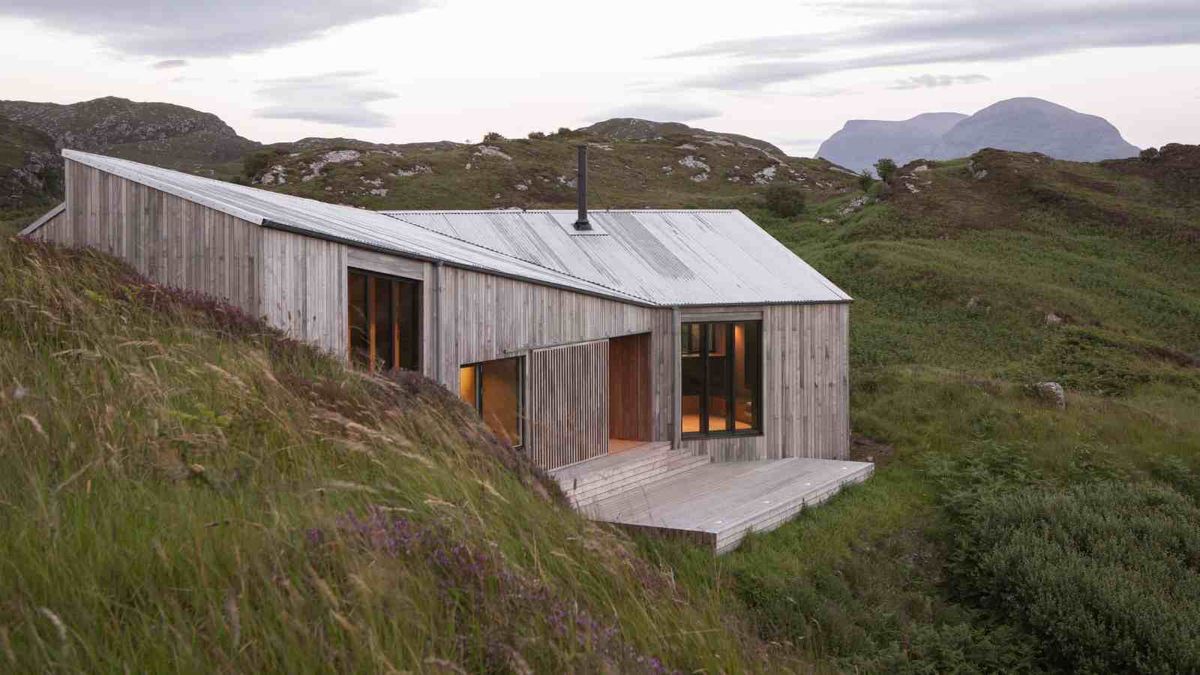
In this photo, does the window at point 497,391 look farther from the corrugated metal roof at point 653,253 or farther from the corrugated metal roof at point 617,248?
the corrugated metal roof at point 653,253

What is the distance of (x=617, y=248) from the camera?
1630 centimetres

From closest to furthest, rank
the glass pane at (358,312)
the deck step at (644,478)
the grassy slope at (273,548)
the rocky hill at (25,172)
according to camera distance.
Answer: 1. the grassy slope at (273,548)
2. the glass pane at (358,312)
3. the deck step at (644,478)
4. the rocky hill at (25,172)

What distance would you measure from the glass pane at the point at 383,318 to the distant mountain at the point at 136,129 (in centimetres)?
8382

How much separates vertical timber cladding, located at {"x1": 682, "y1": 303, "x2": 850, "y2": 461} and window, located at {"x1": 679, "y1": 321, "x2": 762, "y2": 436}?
0.52 ft

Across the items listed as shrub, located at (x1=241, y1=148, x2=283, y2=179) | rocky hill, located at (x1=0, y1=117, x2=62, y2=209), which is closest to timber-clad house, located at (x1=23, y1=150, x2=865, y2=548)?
shrub, located at (x1=241, y1=148, x2=283, y2=179)

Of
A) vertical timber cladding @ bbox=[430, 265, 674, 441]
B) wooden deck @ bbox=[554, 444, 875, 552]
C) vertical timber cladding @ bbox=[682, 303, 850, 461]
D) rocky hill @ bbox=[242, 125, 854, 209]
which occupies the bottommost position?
wooden deck @ bbox=[554, 444, 875, 552]

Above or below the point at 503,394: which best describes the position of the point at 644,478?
below

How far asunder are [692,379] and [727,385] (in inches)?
22.0

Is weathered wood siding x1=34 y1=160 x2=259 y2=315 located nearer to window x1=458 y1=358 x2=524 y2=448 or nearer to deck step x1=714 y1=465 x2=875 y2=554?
window x1=458 y1=358 x2=524 y2=448

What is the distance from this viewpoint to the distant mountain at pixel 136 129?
94.0 m

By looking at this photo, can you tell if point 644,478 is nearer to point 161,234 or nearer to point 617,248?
point 617,248

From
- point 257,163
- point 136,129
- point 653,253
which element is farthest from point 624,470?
point 136,129

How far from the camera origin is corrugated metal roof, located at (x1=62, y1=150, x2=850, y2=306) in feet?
41.3

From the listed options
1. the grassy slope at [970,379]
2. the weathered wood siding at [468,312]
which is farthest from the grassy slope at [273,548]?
the weathered wood siding at [468,312]
